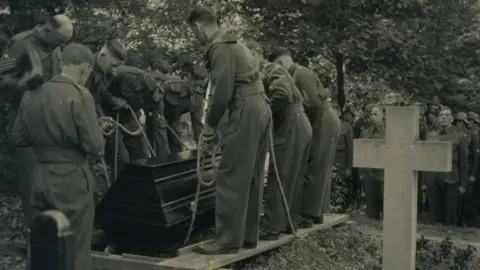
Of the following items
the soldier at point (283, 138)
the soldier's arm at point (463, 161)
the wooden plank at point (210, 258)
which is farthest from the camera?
the soldier's arm at point (463, 161)

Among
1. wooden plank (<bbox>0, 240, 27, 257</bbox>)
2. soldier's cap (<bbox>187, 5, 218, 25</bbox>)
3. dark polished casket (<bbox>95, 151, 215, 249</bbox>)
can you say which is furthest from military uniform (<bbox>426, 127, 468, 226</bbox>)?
wooden plank (<bbox>0, 240, 27, 257</bbox>)

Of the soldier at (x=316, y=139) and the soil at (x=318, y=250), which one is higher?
the soldier at (x=316, y=139)

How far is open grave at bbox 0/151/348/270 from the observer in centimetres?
802

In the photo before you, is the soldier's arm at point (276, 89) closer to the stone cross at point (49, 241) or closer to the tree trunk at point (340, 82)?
the stone cross at point (49, 241)

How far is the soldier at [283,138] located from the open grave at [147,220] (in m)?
0.36

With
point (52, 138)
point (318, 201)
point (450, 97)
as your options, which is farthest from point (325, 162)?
point (450, 97)

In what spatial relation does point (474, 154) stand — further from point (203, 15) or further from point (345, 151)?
point (203, 15)

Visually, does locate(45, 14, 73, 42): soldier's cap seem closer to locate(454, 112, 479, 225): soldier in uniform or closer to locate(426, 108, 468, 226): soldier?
locate(426, 108, 468, 226): soldier

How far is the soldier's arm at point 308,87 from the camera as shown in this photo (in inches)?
390

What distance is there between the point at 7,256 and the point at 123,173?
5.62 feet

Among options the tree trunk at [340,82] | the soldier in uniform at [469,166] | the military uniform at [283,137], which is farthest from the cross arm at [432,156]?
the tree trunk at [340,82]

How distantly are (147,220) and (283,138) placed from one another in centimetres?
188

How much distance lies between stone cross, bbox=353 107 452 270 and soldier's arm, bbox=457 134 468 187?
20.9 feet

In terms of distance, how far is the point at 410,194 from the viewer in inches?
272
